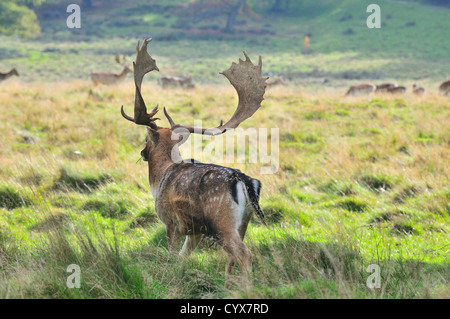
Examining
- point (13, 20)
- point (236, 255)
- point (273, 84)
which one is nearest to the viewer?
point (236, 255)

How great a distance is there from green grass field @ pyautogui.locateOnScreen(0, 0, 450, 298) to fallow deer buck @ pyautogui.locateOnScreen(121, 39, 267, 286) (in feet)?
0.93

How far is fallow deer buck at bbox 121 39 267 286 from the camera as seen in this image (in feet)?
13.8

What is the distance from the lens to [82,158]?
987 centimetres

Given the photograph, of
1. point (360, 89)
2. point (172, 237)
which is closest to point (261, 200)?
point (172, 237)

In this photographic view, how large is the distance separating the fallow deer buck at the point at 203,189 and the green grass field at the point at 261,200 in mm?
282

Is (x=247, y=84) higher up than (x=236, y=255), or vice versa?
(x=247, y=84)

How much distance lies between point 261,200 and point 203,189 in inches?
114

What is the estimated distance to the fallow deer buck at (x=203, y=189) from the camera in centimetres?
420

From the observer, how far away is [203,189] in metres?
4.38

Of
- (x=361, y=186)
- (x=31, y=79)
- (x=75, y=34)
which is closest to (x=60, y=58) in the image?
(x=31, y=79)

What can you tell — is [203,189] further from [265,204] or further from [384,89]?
[384,89]
